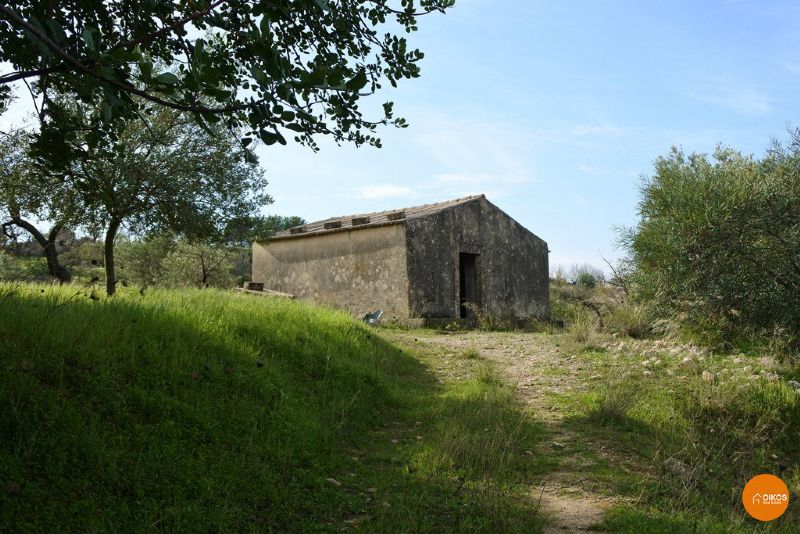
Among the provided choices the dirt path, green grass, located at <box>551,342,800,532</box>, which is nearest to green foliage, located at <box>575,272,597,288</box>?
the dirt path

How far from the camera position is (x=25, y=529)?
354cm

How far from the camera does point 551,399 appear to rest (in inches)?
317

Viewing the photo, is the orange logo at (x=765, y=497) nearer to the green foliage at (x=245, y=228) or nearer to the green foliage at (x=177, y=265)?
the green foliage at (x=245, y=228)

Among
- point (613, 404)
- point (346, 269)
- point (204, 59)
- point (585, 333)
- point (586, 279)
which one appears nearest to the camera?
point (204, 59)

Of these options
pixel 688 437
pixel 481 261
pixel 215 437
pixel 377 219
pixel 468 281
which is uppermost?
pixel 377 219

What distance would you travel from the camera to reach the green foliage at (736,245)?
988cm

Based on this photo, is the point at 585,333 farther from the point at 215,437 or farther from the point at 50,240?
the point at 50,240

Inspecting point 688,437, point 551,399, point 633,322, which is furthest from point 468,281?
point 688,437

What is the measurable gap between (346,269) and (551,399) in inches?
488

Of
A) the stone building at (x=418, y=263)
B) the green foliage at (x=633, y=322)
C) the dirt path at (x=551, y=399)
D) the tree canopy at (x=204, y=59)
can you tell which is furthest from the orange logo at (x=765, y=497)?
the stone building at (x=418, y=263)

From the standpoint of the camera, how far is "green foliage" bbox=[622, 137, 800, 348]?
988cm

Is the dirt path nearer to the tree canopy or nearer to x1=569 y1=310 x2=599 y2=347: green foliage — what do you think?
x1=569 y1=310 x2=599 y2=347: green foliage

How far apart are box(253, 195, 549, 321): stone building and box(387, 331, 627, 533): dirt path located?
9.06ft

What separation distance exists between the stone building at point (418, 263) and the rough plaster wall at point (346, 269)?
0.03 meters
